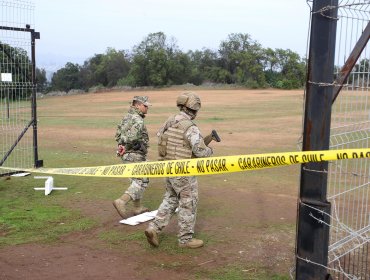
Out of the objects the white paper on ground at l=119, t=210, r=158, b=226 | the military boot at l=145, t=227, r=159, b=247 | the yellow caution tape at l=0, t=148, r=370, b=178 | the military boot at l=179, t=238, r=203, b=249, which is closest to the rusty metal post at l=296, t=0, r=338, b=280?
the yellow caution tape at l=0, t=148, r=370, b=178

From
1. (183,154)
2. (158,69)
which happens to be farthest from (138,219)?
(158,69)

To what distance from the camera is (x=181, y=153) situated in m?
5.33

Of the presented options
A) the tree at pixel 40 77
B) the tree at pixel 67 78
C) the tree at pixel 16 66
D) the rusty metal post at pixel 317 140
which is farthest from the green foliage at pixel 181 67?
the rusty metal post at pixel 317 140

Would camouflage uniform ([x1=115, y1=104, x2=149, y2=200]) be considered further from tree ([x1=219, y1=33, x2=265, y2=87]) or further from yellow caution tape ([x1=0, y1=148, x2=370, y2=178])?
tree ([x1=219, y1=33, x2=265, y2=87])

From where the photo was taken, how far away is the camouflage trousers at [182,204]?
17.6ft

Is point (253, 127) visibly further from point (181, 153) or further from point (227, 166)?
point (227, 166)

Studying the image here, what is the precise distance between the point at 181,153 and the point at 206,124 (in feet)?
47.6

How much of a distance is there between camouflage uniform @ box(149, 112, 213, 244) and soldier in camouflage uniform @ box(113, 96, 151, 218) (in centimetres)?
112

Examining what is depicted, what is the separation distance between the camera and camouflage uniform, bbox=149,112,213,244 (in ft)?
17.3

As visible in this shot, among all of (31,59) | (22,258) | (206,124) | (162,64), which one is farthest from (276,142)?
(162,64)

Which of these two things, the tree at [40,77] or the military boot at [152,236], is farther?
the tree at [40,77]

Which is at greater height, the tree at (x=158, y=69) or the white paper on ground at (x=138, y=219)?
the tree at (x=158, y=69)

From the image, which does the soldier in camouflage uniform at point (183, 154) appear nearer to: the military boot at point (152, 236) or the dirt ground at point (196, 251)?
the military boot at point (152, 236)

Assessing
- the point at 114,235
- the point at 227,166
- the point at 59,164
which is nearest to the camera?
the point at 227,166
